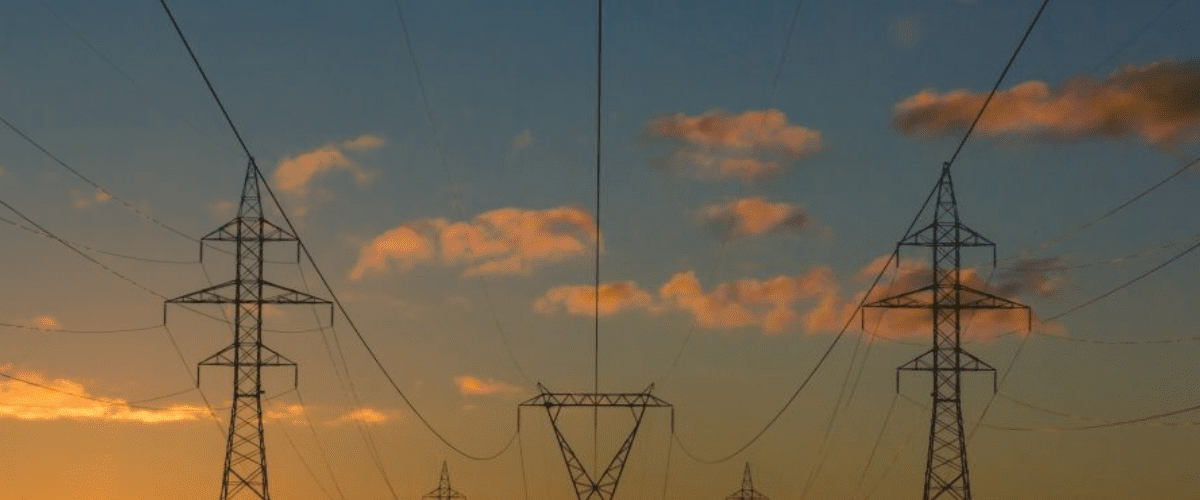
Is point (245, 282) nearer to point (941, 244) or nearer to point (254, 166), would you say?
point (254, 166)

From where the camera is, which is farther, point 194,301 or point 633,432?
point 633,432

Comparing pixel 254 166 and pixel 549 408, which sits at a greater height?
pixel 254 166

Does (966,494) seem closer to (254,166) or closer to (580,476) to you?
(580,476)

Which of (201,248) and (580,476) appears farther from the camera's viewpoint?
(580,476)

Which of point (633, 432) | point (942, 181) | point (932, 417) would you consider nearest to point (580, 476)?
point (633, 432)

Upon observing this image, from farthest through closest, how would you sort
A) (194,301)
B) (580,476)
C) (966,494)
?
(580,476) < (966,494) < (194,301)

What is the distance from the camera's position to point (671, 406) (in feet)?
243

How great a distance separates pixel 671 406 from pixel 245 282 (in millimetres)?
17930

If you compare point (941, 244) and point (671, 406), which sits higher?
point (941, 244)

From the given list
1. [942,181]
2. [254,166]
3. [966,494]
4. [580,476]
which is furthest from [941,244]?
[254,166]

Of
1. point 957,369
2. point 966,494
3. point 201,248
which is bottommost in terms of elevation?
point 966,494

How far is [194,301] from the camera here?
213 feet

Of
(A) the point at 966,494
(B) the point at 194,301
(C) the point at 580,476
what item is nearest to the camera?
(B) the point at 194,301

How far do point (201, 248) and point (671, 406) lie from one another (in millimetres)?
19635
